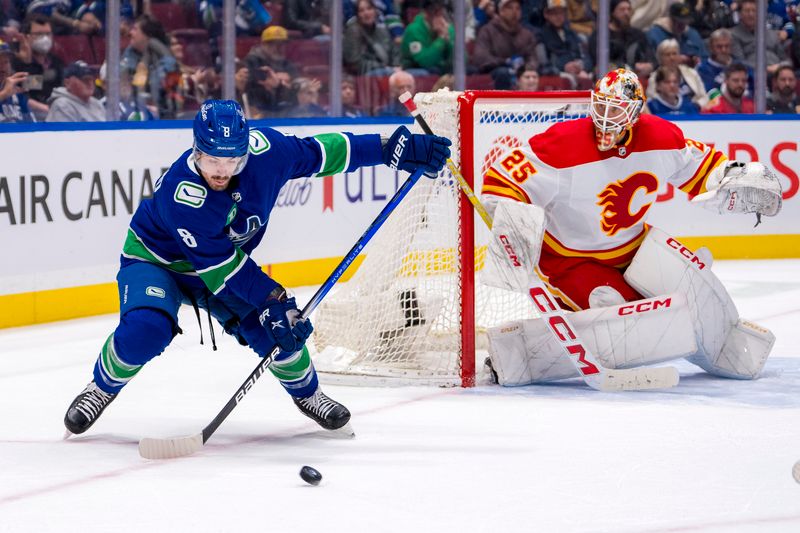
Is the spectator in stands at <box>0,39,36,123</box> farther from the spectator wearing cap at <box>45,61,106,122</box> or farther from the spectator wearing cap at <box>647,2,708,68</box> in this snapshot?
the spectator wearing cap at <box>647,2,708,68</box>

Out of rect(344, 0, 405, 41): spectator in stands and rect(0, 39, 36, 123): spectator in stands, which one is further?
rect(344, 0, 405, 41): spectator in stands

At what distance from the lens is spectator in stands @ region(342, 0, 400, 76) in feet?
22.9

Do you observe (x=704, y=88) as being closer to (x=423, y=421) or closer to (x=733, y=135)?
(x=733, y=135)

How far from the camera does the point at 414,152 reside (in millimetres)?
3609

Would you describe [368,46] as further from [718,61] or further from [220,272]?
[220,272]

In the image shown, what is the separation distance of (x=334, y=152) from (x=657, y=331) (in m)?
1.17

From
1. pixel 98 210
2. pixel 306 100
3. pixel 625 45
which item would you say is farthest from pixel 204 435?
pixel 625 45

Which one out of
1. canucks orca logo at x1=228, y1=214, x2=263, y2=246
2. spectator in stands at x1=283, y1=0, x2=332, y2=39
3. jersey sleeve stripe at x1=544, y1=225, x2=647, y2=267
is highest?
spectator in stands at x1=283, y1=0, x2=332, y2=39

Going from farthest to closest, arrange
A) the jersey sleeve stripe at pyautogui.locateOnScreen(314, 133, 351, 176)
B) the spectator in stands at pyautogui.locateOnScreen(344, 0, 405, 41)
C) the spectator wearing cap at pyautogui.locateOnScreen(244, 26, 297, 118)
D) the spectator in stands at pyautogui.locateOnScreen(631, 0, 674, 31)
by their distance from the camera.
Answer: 1. the spectator in stands at pyautogui.locateOnScreen(631, 0, 674, 31)
2. the spectator in stands at pyautogui.locateOnScreen(344, 0, 405, 41)
3. the spectator wearing cap at pyautogui.locateOnScreen(244, 26, 297, 118)
4. the jersey sleeve stripe at pyautogui.locateOnScreen(314, 133, 351, 176)

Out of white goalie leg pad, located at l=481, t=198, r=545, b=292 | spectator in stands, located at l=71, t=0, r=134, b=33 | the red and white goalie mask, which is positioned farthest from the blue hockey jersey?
spectator in stands, located at l=71, t=0, r=134, b=33

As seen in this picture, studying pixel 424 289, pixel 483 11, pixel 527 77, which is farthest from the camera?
pixel 527 77

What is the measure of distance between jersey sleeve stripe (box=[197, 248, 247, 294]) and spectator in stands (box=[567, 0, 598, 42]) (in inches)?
190

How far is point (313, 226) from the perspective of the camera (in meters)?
6.62

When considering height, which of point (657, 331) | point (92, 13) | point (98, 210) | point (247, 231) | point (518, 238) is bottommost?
point (657, 331)
